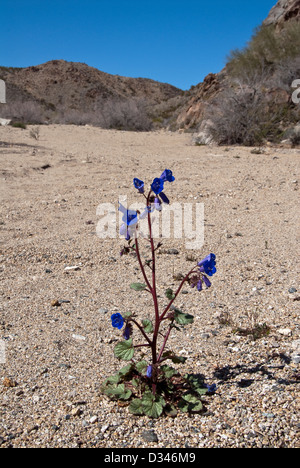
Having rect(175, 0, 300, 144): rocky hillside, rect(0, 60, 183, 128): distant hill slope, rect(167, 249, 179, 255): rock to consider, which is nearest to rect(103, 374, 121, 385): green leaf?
rect(167, 249, 179, 255): rock

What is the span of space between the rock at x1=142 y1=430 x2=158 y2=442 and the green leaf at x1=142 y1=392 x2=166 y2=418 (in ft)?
0.21

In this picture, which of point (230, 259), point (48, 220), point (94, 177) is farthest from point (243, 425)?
point (94, 177)

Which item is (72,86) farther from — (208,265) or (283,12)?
(208,265)

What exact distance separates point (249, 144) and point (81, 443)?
34.1ft

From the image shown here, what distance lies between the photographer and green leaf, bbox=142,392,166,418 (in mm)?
1654

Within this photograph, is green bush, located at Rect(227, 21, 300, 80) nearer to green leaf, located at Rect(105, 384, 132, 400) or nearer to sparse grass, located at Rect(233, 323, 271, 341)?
sparse grass, located at Rect(233, 323, 271, 341)

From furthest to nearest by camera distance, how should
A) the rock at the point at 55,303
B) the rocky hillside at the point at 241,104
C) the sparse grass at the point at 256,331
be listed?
the rocky hillside at the point at 241,104, the rock at the point at 55,303, the sparse grass at the point at 256,331

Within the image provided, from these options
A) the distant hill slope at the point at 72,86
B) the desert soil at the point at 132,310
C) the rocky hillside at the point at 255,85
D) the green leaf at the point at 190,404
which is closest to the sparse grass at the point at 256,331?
the desert soil at the point at 132,310

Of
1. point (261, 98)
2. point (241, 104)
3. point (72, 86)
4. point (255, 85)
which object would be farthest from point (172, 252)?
point (72, 86)

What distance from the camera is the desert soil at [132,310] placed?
1.65m

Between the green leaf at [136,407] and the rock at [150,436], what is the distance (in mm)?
93

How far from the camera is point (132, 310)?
2.78 meters

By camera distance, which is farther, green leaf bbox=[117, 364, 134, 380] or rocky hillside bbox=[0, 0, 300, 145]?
rocky hillside bbox=[0, 0, 300, 145]

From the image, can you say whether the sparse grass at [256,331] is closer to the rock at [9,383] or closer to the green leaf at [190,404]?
the green leaf at [190,404]
